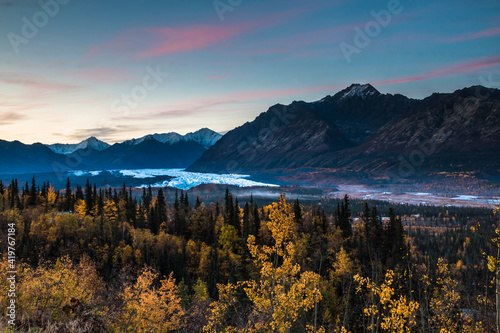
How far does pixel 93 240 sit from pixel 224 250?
46462mm

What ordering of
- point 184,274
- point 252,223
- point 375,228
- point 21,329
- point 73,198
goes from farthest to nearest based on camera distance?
1. point 73,198
2. point 252,223
3. point 375,228
4. point 184,274
5. point 21,329

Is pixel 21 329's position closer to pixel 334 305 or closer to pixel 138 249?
pixel 334 305

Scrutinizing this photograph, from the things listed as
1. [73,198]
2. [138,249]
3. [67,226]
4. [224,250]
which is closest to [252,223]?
[224,250]

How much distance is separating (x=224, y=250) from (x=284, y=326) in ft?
359

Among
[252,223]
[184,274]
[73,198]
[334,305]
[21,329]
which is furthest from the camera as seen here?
[73,198]

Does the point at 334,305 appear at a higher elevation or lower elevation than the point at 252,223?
lower

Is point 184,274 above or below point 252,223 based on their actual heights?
below

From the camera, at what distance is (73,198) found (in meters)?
164

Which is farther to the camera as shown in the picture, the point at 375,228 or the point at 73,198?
the point at 73,198

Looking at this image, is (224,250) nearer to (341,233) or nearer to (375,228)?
(341,233)

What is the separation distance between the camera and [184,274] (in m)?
108

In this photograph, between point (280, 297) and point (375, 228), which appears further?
point (375, 228)

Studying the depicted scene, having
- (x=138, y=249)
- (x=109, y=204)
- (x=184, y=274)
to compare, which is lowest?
(x=184, y=274)

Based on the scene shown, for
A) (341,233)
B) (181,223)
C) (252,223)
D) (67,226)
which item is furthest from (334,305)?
(67,226)
